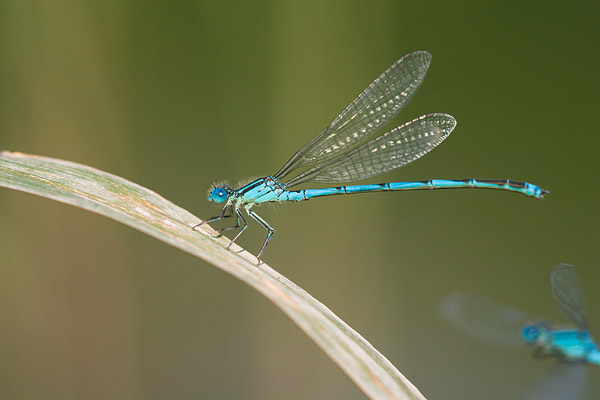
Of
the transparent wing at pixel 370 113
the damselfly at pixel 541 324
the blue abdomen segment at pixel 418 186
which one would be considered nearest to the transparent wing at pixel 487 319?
the damselfly at pixel 541 324

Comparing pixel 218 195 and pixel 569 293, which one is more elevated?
pixel 218 195

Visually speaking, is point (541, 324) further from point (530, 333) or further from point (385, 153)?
point (385, 153)

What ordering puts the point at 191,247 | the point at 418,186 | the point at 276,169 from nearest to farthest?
1. the point at 191,247
2. the point at 418,186
3. the point at 276,169

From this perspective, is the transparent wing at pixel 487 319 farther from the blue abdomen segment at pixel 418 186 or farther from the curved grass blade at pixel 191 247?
the curved grass blade at pixel 191 247

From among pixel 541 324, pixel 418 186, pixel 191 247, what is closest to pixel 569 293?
pixel 541 324

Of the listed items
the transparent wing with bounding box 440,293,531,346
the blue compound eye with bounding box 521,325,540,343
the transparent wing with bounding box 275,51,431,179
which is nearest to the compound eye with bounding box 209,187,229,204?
the transparent wing with bounding box 275,51,431,179

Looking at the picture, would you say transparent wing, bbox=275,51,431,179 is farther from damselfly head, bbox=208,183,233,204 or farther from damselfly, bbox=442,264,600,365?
damselfly, bbox=442,264,600,365

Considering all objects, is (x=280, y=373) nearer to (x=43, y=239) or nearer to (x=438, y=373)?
(x=438, y=373)

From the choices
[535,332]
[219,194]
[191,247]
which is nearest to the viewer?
[191,247]
